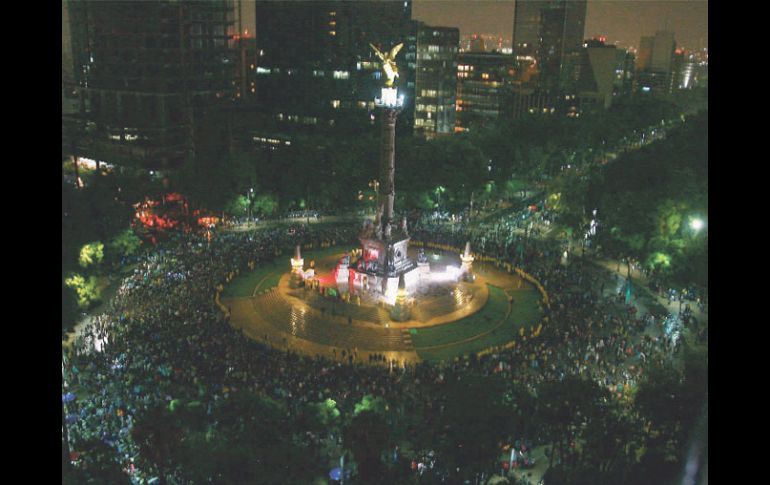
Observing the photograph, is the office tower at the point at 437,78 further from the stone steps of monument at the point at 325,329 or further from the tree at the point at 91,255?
the stone steps of monument at the point at 325,329

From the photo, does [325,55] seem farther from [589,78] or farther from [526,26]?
[526,26]

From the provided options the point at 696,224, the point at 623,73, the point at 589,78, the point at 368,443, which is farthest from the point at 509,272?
the point at 623,73

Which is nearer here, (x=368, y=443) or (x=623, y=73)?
(x=368, y=443)

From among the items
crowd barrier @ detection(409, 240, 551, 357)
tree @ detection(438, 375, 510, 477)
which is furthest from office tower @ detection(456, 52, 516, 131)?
tree @ detection(438, 375, 510, 477)

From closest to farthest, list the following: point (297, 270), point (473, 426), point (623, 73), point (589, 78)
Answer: point (473, 426) < point (297, 270) < point (589, 78) < point (623, 73)

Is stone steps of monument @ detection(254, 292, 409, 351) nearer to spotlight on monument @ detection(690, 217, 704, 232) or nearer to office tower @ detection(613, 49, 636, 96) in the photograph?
spotlight on monument @ detection(690, 217, 704, 232)

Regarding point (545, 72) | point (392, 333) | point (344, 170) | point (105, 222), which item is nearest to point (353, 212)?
point (344, 170)

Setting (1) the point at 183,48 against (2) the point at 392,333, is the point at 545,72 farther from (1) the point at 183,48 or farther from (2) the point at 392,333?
(2) the point at 392,333
